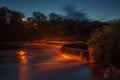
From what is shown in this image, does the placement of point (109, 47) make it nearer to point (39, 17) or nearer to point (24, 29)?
point (24, 29)

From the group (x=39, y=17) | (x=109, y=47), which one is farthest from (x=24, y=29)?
(x=109, y=47)

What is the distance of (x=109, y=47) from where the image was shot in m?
12.8

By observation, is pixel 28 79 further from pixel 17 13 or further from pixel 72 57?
pixel 17 13

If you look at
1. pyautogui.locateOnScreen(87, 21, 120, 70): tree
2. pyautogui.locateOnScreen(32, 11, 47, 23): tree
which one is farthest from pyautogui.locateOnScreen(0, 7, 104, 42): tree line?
pyautogui.locateOnScreen(87, 21, 120, 70): tree

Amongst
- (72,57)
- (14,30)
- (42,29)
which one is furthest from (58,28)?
(72,57)

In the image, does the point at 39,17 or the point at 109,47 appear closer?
the point at 109,47

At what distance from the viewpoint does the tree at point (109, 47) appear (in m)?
12.4

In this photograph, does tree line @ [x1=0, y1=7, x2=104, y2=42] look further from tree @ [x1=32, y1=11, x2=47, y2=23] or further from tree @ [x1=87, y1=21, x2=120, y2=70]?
tree @ [x1=87, y1=21, x2=120, y2=70]

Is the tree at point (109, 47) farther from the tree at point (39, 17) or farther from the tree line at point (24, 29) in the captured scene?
the tree at point (39, 17)

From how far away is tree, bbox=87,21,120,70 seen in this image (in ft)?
40.5

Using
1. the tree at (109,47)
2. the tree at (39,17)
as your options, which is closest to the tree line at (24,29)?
the tree at (39,17)

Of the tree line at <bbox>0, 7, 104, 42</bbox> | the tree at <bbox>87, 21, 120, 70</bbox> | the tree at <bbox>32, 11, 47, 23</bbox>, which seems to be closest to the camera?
the tree at <bbox>87, 21, 120, 70</bbox>

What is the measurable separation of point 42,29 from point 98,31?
60.4 metres

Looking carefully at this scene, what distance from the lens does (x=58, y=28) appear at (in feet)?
Answer: 233
